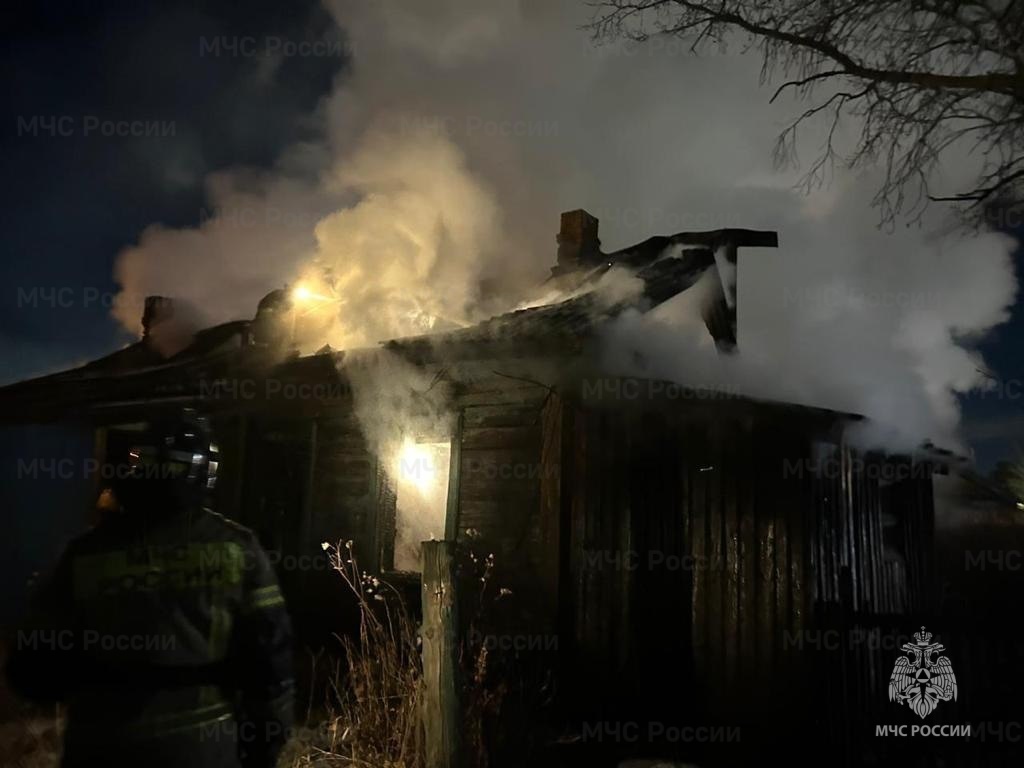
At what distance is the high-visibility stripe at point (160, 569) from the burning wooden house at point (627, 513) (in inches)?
184

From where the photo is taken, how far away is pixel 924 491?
10.0 metres

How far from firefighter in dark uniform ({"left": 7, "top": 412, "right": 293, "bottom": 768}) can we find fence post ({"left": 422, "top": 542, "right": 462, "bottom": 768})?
149 cm

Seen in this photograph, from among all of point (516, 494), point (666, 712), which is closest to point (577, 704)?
point (666, 712)

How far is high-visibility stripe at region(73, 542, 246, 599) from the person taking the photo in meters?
3.10

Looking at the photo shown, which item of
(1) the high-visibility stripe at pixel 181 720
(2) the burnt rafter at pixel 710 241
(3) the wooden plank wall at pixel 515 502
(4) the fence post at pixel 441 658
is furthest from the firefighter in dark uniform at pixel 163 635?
(2) the burnt rafter at pixel 710 241

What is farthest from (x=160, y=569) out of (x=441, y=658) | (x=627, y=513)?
(x=627, y=513)

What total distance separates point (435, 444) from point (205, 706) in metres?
6.50

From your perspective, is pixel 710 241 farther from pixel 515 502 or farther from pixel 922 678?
pixel 922 678

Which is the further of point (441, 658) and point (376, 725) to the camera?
point (376, 725)

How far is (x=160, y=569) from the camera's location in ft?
10.3

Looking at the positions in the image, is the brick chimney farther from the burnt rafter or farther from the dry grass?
the dry grass

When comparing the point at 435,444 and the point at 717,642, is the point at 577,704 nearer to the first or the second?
the point at 717,642

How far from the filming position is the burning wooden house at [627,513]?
705 centimetres

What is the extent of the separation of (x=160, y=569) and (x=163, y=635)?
0.27 m
